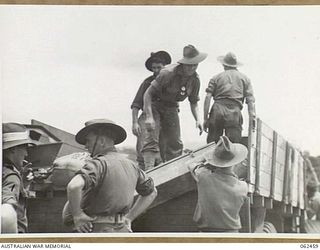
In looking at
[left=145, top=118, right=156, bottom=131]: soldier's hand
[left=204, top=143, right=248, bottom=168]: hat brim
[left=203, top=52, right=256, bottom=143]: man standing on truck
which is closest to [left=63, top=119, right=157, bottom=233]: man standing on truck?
[left=145, top=118, right=156, bottom=131]: soldier's hand

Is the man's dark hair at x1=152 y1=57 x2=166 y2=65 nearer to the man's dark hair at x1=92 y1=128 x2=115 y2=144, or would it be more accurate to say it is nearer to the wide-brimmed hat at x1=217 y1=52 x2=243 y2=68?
the wide-brimmed hat at x1=217 y1=52 x2=243 y2=68

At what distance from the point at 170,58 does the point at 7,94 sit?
3.33 ft

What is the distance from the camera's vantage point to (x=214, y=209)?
13.4 ft

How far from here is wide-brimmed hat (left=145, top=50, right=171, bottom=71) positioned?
162 inches

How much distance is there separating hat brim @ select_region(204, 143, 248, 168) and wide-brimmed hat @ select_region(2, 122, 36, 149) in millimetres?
1088

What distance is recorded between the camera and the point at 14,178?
13.4 feet

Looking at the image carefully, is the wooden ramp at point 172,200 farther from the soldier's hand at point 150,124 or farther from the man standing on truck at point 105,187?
the soldier's hand at point 150,124

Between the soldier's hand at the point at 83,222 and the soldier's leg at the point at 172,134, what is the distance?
0.60 m

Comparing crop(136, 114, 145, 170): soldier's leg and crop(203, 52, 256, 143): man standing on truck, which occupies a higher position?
crop(203, 52, 256, 143): man standing on truck

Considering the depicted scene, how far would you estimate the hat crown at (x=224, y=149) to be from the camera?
411 cm

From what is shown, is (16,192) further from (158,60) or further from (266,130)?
(266,130)

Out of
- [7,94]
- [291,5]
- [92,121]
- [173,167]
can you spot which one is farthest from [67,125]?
[291,5]

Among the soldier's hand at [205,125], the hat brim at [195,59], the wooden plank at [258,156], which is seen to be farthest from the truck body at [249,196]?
the hat brim at [195,59]

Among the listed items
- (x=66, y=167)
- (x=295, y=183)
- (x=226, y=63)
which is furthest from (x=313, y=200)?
(x=66, y=167)
